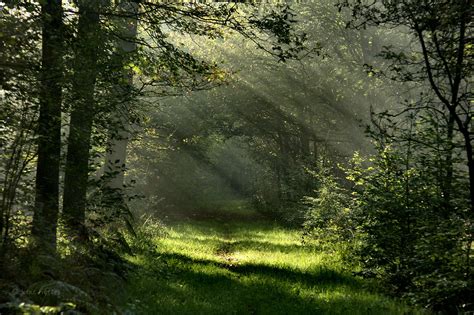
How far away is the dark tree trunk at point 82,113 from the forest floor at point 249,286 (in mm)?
1460

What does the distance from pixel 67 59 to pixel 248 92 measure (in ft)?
86.3

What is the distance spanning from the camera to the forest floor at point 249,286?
301 inches

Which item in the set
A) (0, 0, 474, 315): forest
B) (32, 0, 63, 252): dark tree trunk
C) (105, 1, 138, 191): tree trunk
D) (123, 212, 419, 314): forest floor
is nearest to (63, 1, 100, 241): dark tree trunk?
(0, 0, 474, 315): forest

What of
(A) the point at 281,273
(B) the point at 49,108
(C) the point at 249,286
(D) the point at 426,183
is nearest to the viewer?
(B) the point at 49,108

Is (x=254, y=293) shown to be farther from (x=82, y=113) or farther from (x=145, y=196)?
(x=82, y=113)

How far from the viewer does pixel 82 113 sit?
705 centimetres

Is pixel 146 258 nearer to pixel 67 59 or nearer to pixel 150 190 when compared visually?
pixel 67 59

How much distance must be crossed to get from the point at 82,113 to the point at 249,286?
16.5ft

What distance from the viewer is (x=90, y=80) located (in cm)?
698

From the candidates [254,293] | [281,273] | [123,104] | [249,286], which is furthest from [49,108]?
[281,273]

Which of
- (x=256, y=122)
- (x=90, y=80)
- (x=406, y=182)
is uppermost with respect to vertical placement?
(x=256, y=122)

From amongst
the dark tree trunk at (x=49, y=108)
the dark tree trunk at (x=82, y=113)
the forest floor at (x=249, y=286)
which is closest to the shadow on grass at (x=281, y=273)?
the forest floor at (x=249, y=286)

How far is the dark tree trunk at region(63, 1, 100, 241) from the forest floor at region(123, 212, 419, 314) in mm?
1460

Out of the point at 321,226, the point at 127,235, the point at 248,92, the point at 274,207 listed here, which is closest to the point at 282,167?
the point at 274,207
